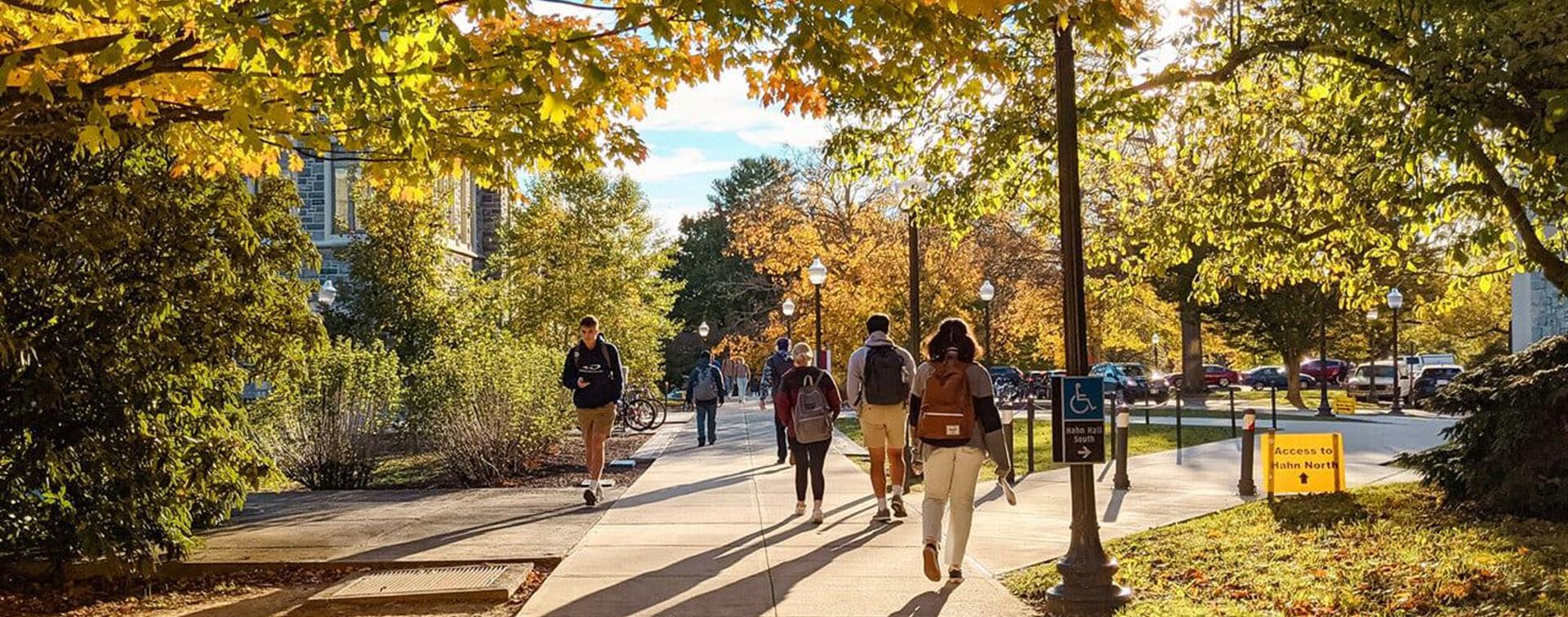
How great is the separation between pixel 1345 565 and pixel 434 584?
601cm

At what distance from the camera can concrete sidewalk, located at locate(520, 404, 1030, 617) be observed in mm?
7477

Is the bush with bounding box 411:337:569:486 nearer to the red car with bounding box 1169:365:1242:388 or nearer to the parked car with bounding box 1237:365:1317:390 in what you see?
the parked car with bounding box 1237:365:1317:390

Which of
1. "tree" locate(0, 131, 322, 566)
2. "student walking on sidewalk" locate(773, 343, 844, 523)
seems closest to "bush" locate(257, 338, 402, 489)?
"tree" locate(0, 131, 322, 566)

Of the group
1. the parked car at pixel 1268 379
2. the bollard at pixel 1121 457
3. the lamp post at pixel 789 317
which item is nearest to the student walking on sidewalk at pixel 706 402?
the bollard at pixel 1121 457

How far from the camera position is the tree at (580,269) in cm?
3684

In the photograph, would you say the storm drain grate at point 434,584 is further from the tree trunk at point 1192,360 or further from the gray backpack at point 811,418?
the tree trunk at point 1192,360

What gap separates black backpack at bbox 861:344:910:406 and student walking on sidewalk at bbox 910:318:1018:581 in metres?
1.98

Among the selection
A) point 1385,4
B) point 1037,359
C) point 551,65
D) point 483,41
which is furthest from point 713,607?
point 1037,359

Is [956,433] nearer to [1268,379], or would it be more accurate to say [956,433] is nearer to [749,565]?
[749,565]

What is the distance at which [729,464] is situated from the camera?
57.6 feet

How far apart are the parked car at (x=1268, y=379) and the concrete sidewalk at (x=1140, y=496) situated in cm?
4262

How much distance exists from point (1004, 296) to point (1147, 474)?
30027 mm

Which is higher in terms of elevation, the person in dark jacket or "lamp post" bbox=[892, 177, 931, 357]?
"lamp post" bbox=[892, 177, 931, 357]

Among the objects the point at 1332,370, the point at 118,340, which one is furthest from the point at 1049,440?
the point at 1332,370
